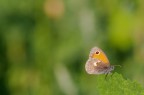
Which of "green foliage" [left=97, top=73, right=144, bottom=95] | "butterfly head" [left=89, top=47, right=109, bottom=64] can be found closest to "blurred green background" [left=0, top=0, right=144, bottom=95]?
"butterfly head" [left=89, top=47, right=109, bottom=64]

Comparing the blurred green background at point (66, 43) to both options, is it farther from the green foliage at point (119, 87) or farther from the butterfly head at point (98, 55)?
the green foliage at point (119, 87)

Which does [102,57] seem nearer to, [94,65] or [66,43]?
[94,65]

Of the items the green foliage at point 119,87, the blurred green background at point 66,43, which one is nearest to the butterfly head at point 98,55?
the green foliage at point 119,87

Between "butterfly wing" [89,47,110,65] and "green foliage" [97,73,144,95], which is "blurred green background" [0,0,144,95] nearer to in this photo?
"butterfly wing" [89,47,110,65]

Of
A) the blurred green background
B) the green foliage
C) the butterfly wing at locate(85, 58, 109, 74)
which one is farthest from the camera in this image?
the blurred green background

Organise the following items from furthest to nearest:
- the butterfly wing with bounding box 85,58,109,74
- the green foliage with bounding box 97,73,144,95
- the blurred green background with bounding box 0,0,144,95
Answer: the blurred green background with bounding box 0,0,144,95 → the butterfly wing with bounding box 85,58,109,74 → the green foliage with bounding box 97,73,144,95

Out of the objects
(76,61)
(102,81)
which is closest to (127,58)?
(76,61)
